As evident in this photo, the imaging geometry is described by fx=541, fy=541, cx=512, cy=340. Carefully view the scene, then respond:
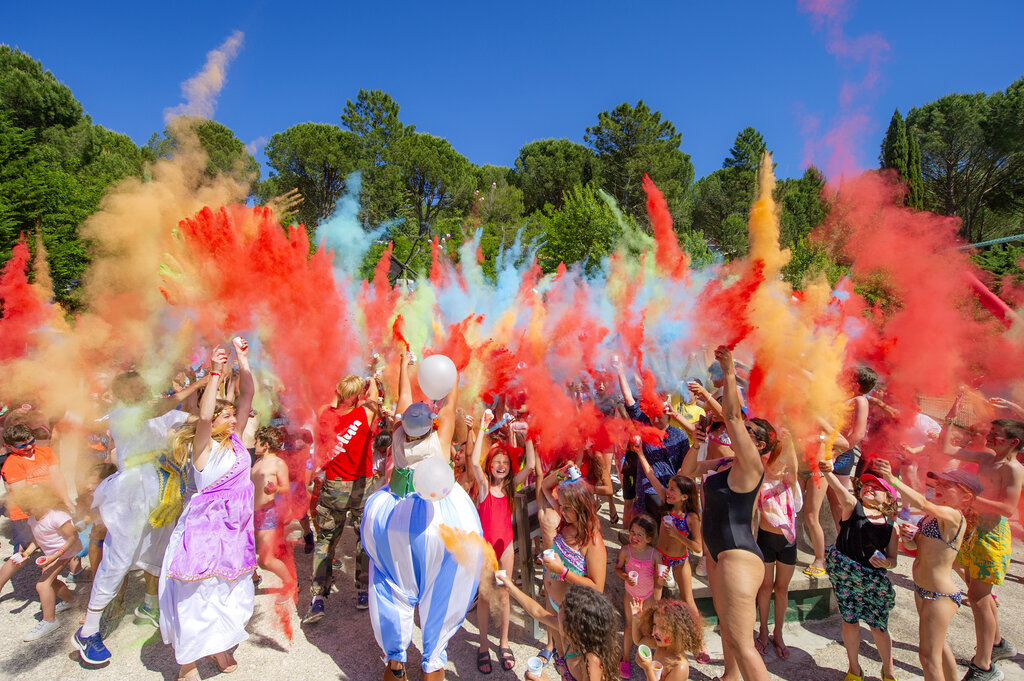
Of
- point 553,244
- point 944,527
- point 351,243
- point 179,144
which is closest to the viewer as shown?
point 944,527

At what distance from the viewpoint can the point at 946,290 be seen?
646 centimetres

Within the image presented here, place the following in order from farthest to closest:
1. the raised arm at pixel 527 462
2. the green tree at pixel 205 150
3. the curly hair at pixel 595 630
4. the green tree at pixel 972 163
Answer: the green tree at pixel 972 163 < the green tree at pixel 205 150 < the raised arm at pixel 527 462 < the curly hair at pixel 595 630

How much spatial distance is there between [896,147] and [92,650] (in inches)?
1032

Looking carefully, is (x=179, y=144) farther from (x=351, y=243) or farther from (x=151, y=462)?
(x=151, y=462)

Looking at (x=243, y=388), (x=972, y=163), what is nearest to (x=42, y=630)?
(x=243, y=388)

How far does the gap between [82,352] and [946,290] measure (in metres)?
9.84

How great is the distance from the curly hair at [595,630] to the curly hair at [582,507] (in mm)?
686

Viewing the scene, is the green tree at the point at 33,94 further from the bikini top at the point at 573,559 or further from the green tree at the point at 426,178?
the bikini top at the point at 573,559

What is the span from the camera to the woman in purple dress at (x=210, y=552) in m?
3.32

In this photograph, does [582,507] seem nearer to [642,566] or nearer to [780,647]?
[642,566]

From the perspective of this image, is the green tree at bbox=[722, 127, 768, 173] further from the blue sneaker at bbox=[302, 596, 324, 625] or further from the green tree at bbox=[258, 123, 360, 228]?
the blue sneaker at bbox=[302, 596, 324, 625]

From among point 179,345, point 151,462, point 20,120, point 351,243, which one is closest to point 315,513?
point 151,462

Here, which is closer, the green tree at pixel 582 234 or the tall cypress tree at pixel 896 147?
the green tree at pixel 582 234

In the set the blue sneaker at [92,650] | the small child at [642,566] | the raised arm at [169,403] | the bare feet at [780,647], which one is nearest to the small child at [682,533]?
the small child at [642,566]
